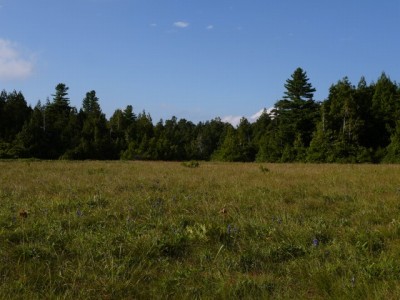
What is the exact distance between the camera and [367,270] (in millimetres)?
3762

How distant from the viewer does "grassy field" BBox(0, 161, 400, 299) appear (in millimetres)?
3492

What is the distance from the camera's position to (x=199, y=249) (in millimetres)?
4770

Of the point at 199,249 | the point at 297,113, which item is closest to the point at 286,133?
the point at 297,113

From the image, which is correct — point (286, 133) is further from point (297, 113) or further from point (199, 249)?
point (199, 249)

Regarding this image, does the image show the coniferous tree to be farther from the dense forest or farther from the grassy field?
the grassy field

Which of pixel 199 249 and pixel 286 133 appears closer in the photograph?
pixel 199 249

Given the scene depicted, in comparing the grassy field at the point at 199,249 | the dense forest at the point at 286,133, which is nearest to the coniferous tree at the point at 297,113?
the dense forest at the point at 286,133

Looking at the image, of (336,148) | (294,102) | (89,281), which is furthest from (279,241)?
(294,102)

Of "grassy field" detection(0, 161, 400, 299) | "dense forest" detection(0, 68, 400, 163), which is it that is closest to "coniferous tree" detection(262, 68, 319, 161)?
"dense forest" detection(0, 68, 400, 163)

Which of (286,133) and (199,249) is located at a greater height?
(286,133)

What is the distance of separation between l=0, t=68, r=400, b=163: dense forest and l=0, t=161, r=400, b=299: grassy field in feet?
141

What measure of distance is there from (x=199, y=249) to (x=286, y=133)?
5401 cm

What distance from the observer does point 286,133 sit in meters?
57.2

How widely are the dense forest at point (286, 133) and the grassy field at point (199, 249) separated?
43.1m
